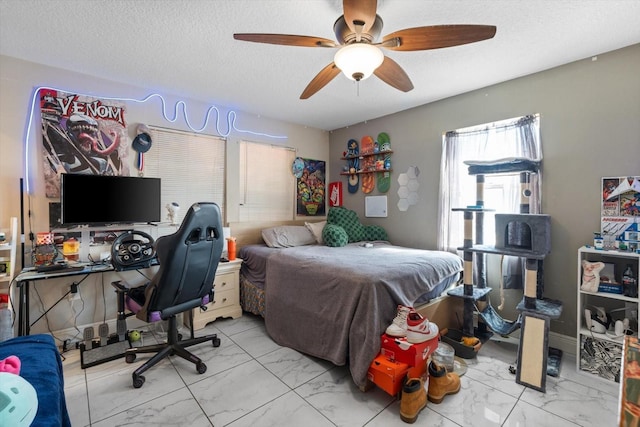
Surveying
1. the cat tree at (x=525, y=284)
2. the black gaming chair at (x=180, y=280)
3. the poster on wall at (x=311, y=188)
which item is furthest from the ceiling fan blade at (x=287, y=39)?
the poster on wall at (x=311, y=188)

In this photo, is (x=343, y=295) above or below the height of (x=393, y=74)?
below

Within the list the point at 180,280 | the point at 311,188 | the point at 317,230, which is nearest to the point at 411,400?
the point at 180,280

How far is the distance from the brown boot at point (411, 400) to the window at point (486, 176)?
1.81m

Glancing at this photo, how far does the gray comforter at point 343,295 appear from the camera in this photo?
1964 millimetres

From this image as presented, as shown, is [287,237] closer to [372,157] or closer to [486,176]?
[372,157]

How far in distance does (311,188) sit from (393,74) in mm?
2632

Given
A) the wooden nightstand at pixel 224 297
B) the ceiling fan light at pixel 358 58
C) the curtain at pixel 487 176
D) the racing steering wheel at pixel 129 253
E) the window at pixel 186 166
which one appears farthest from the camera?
the window at pixel 186 166

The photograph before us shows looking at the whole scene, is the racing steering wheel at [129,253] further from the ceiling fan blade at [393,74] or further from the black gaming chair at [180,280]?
the ceiling fan blade at [393,74]

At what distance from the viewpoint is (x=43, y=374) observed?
3.63 feet

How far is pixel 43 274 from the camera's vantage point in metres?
2.13

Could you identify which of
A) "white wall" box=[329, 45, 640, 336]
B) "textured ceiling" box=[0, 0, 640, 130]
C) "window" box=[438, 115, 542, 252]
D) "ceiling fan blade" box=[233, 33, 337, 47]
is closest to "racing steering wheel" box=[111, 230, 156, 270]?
"textured ceiling" box=[0, 0, 640, 130]

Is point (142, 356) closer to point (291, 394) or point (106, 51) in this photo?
point (291, 394)

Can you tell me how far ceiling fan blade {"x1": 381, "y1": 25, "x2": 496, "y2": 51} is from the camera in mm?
1484

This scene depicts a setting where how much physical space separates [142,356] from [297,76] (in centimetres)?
278
